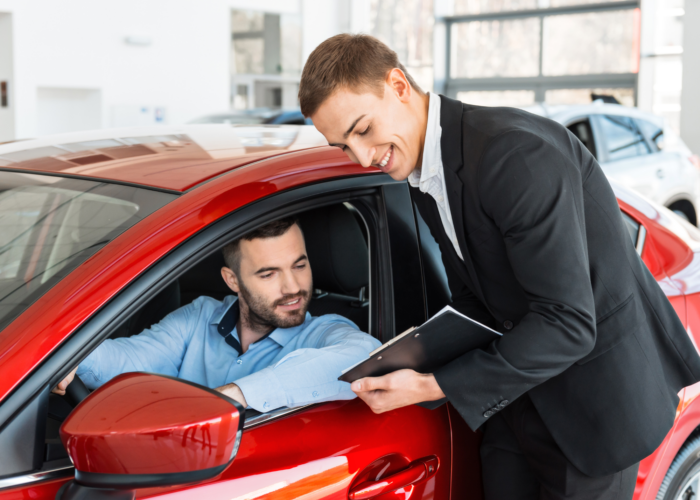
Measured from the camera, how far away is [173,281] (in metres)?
1.50

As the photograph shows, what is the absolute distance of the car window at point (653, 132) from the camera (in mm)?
6406

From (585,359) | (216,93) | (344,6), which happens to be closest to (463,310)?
(585,359)

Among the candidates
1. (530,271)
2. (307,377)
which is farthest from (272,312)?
(530,271)

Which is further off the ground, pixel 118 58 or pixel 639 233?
pixel 118 58

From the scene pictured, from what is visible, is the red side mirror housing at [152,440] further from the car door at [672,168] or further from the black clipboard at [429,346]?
the car door at [672,168]

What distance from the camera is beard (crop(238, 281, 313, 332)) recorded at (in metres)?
1.77

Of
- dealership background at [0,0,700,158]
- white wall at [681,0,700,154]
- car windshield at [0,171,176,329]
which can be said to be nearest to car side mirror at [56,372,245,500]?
car windshield at [0,171,176,329]

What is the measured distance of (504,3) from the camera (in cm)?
1770

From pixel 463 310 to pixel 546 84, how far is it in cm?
1680

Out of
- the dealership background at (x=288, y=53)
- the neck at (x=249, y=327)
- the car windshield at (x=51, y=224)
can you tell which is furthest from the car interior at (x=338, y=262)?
the dealership background at (x=288, y=53)

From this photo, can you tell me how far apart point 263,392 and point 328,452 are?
0.55 feet

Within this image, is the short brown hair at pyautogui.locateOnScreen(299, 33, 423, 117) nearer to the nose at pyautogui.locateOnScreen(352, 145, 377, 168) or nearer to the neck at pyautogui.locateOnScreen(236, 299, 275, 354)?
the nose at pyautogui.locateOnScreen(352, 145, 377, 168)

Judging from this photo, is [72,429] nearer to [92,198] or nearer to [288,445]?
[288,445]

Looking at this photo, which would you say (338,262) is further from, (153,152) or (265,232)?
(153,152)
